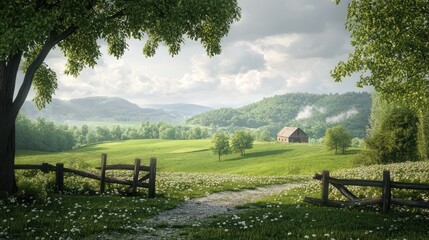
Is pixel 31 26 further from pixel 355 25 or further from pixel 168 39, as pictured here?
pixel 355 25

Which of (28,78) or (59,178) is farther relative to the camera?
(59,178)

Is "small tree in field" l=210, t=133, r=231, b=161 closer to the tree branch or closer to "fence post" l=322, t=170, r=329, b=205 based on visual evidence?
"fence post" l=322, t=170, r=329, b=205

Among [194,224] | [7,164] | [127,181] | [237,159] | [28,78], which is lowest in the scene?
[237,159]

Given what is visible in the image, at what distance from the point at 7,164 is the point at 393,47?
22956 mm

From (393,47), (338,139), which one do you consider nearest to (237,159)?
(338,139)

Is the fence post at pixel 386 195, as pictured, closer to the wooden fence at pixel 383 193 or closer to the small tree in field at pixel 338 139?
the wooden fence at pixel 383 193

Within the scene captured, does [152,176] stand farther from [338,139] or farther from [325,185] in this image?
[338,139]

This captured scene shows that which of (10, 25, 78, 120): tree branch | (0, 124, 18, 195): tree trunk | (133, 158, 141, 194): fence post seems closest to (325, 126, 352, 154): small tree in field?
(133, 158, 141, 194): fence post

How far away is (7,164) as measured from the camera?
17.7m

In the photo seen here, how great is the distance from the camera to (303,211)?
1602cm

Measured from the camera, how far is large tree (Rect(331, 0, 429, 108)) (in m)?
21.6

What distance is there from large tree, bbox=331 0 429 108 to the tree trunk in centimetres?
2129

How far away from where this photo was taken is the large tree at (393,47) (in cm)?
2161

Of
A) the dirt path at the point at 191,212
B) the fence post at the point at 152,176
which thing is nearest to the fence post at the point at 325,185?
the dirt path at the point at 191,212
